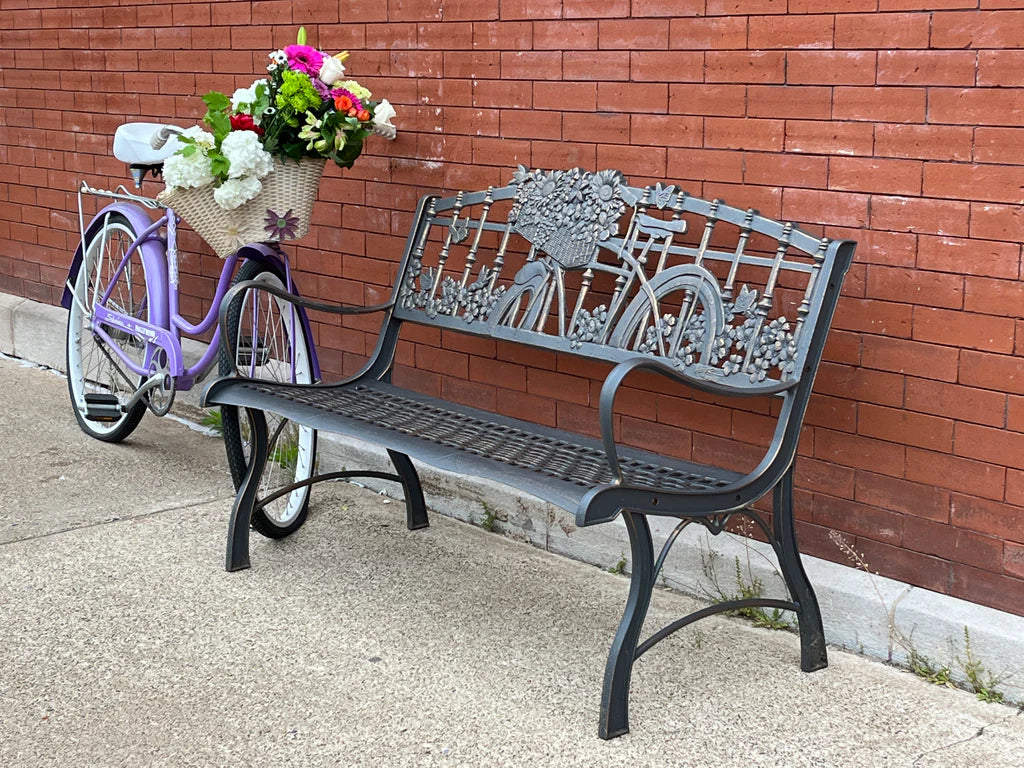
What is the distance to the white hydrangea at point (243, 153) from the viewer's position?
4082mm

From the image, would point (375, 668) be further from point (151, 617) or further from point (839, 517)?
point (839, 517)

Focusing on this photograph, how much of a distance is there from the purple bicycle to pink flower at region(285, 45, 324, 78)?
63cm

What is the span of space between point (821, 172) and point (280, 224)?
1.82 meters

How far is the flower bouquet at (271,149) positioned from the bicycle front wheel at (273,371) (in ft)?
0.75

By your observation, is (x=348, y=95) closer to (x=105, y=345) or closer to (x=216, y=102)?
(x=216, y=102)

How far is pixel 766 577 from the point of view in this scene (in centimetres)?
375

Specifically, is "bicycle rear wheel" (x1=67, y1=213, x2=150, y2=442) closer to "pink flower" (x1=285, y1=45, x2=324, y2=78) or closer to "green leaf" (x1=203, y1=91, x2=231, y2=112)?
"green leaf" (x1=203, y1=91, x2=231, y2=112)

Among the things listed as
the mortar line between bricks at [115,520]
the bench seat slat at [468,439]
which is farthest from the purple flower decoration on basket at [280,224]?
the mortar line between bricks at [115,520]

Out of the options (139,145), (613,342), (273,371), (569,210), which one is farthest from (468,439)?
(139,145)

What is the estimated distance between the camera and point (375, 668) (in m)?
3.45

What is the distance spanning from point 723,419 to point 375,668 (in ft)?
4.28

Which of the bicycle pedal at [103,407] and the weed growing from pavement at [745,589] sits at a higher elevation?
the bicycle pedal at [103,407]

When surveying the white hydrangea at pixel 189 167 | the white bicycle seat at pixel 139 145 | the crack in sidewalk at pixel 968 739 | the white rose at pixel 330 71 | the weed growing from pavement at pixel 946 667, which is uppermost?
the white rose at pixel 330 71

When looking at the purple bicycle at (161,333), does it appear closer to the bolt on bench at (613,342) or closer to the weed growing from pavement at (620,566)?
the bolt on bench at (613,342)
